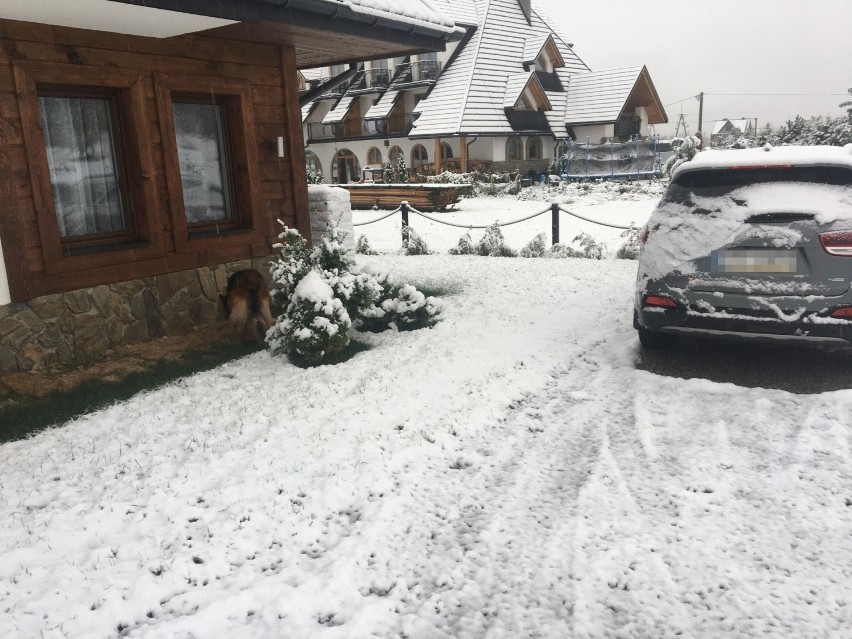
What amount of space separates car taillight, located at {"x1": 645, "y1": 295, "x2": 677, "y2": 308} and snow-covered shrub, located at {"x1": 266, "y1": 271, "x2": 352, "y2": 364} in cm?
267

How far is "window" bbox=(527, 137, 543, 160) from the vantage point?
34.1m

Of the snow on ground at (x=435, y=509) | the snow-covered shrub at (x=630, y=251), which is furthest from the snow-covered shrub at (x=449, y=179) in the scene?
the snow on ground at (x=435, y=509)

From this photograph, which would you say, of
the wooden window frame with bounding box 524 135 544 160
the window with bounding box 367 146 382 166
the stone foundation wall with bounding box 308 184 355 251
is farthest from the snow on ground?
the window with bounding box 367 146 382 166

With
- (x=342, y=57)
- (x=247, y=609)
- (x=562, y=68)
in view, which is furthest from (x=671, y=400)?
(x=562, y=68)

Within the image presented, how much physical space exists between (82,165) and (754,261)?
6283mm

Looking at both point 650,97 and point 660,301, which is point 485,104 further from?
point 660,301

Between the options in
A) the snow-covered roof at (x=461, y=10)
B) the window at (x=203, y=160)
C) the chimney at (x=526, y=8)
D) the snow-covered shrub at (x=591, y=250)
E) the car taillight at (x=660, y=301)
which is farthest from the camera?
the chimney at (x=526, y=8)

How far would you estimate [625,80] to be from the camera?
34.5 meters

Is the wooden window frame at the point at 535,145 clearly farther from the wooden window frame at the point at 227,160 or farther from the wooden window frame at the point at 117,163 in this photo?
the wooden window frame at the point at 117,163

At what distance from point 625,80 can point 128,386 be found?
3419 centimetres

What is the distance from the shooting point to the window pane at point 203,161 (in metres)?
7.59

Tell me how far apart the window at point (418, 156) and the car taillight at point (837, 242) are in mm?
30181

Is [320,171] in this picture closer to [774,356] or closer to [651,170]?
[651,170]

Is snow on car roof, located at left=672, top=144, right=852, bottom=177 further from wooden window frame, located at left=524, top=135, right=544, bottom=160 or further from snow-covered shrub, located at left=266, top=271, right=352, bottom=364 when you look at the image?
wooden window frame, located at left=524, top=135, right=544, bottom=160
